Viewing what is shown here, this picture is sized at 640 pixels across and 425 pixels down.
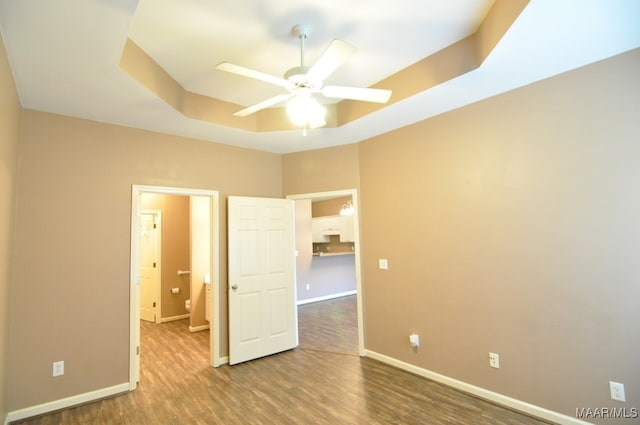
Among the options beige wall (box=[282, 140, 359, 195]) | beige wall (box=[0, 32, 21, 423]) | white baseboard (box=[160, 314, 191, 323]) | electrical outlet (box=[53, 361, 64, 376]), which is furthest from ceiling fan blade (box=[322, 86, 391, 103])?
white baseboard (box=[160, 314, 191, 323])

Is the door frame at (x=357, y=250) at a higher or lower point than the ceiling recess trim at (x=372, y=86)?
lower

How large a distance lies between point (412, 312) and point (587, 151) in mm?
2155

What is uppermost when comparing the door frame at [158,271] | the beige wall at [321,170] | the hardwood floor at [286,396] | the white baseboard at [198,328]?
the beige wall at [321,170]

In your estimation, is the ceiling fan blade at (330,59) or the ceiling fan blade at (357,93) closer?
the ceiling fan blade at (330,59)

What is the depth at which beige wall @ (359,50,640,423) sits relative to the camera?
2.25 meters

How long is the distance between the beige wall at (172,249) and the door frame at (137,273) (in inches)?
94.1

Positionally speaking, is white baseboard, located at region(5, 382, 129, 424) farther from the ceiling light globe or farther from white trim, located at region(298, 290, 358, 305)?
white trim, located at region(298, 290, 358, 305)

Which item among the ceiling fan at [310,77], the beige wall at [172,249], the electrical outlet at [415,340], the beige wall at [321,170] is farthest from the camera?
the beige wall at [172,249]

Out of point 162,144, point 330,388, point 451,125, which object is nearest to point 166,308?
point 162,144

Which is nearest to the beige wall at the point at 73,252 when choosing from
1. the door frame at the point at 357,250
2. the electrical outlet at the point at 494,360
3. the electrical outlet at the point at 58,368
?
the electrical outlet at the point at 58,368

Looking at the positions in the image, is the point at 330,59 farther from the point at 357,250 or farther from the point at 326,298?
the point at 326,298

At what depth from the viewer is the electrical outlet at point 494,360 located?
2.81 m

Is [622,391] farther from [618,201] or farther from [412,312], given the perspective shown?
A: [412,312]

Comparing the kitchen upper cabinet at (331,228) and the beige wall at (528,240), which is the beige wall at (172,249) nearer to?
the kitchen upper cabinet at (331,228)
